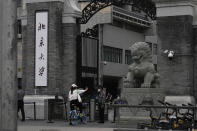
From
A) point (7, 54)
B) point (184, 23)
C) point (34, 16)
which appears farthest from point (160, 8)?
point (7, 54)

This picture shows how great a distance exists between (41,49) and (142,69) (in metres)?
10.1

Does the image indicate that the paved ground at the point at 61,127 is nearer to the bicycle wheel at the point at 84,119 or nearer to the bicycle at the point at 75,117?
the bicycle at the point at 75,117

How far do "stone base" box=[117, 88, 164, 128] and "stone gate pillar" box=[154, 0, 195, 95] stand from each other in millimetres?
5359

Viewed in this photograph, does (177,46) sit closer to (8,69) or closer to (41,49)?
(41,49)

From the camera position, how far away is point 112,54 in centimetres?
4784

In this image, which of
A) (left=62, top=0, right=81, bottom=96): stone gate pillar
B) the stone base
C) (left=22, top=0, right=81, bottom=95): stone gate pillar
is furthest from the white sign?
the stone base

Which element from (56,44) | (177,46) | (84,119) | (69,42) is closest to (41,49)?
(56,44)

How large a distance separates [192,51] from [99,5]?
8.32 metres

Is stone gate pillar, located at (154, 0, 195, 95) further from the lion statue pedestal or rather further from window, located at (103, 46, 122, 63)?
window, located at (103, 46, 122, 63)

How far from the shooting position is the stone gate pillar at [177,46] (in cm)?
2325

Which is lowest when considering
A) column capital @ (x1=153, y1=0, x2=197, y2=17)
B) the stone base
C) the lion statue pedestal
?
the stone base

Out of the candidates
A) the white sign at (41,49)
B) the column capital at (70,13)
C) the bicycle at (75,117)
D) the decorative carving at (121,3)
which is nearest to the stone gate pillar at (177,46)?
the decorative carving at (121,3)

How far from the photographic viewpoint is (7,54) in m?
11.6

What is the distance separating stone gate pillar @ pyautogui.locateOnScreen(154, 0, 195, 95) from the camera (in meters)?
23.2
